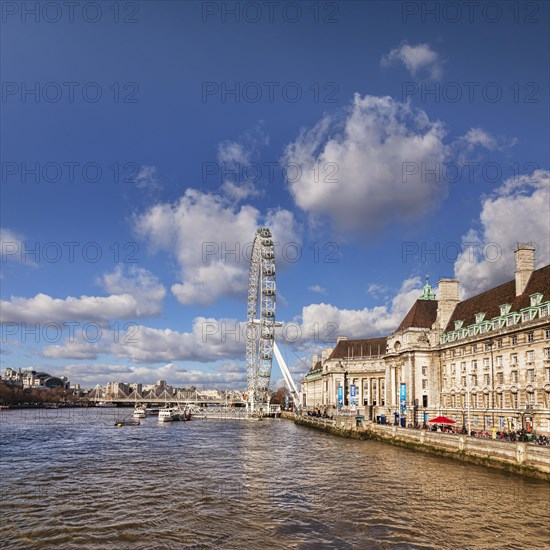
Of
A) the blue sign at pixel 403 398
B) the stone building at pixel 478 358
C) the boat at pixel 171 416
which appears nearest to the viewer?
the stone building at pixel 478 358

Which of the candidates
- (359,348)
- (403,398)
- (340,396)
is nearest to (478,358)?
(403,398)

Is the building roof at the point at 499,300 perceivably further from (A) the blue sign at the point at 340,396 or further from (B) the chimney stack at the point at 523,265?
(A) the blue sign at the point at 340,396

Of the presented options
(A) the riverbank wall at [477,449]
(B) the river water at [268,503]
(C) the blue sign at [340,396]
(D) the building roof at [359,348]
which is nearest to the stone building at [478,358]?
(A) the riverbank wall at [477,449]

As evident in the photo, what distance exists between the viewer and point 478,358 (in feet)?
179

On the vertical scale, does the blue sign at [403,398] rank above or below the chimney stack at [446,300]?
below

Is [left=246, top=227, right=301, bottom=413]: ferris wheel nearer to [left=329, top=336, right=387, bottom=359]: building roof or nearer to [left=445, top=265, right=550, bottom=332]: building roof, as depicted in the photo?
[left=329, top=336, right=387, bottom=359]: building roof

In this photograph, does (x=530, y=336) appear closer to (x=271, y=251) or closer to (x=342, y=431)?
(x=342, y=431)

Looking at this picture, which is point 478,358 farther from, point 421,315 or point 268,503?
point 268,503

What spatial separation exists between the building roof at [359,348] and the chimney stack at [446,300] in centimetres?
4541

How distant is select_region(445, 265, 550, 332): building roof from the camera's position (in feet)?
164

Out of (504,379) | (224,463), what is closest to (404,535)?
(224,463)

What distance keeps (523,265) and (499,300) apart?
5.24 m

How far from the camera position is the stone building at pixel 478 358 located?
4406 centimetres

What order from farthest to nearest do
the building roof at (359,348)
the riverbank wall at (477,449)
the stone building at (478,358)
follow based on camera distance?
1. the building roof at (359,348)
2. the stone building at (478,358)
3. the riverbank wall at (477,449)
